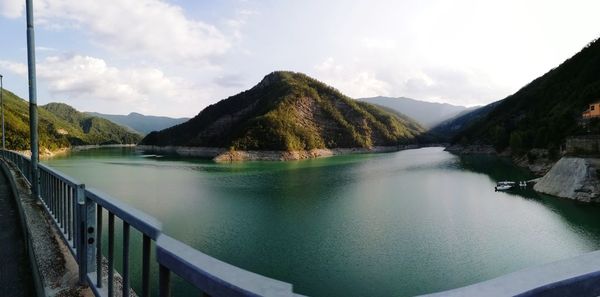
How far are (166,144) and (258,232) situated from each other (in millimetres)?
116997

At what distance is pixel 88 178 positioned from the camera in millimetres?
45281

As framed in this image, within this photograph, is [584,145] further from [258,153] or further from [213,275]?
[258,153]

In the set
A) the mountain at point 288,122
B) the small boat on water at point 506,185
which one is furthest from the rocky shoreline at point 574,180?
the mountain at point 288,122

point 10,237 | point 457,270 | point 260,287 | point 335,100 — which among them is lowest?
point 457,270

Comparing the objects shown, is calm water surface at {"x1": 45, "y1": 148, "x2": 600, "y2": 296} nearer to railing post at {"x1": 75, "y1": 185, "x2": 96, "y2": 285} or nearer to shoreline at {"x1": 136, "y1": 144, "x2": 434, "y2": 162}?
railing post at {"x1": 75, "y1": 185, "x2": 96, "y2": 285}

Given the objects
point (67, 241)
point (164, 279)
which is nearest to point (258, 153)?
point (67, 241)

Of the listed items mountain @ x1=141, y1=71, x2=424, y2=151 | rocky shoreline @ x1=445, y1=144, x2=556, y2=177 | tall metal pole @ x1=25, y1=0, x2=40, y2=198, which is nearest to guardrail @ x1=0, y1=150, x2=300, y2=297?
tall metal pole @ x1=25, y1=0, x2=40, y2=198

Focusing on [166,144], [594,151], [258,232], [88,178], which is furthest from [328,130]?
[258,232]

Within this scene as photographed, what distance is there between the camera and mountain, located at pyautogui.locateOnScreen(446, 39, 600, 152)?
51.0 meters

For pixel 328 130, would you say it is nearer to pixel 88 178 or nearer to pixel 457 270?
pixel 88 178

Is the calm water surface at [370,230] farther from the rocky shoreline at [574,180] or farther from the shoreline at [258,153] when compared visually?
the shoreline at [258,153]

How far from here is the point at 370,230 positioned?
21.2 meters

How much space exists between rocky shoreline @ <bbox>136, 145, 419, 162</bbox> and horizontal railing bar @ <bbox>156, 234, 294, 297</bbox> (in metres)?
76.7

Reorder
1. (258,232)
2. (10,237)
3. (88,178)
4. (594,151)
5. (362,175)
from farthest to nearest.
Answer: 1. (362,175)
2. (88,178)
3. (594,151)
4. (258,232)
5. (10,237)
